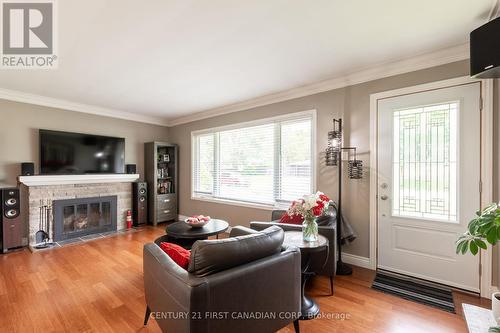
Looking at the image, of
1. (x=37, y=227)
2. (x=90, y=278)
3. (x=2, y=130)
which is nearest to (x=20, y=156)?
(x=2, y=130)

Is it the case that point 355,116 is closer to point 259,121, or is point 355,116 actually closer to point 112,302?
point 259,121

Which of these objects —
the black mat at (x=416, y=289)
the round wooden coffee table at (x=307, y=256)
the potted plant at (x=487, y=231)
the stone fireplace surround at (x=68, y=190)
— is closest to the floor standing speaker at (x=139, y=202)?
the stone fireplace surround at (x=68, y=190)

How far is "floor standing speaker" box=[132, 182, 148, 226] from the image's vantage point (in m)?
5.11

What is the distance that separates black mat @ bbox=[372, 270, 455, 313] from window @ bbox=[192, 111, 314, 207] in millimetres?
1428

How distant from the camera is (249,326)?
57.9 inches

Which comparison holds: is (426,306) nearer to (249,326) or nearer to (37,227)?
(249,326)

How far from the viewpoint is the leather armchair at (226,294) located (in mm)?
1247

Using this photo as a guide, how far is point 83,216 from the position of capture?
14.7 ft

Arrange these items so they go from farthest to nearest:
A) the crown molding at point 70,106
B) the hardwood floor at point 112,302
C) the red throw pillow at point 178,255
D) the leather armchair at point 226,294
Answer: the crown molding at point 70,106
the hardwood floor at point 112,302
the red throw pillow at point 178,255
the leather armchair at point 226,294

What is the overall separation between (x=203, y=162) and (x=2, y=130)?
3.25m

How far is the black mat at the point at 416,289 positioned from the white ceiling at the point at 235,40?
2512mm

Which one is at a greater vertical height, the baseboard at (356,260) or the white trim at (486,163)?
the white trim at (486,163)

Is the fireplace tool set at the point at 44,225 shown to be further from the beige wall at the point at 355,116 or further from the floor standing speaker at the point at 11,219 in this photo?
the beige wall at the point at 355,116

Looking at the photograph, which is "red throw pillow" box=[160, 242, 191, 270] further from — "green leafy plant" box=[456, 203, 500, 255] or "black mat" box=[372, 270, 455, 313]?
"black mat" box=[372, 270, 455, 313]
